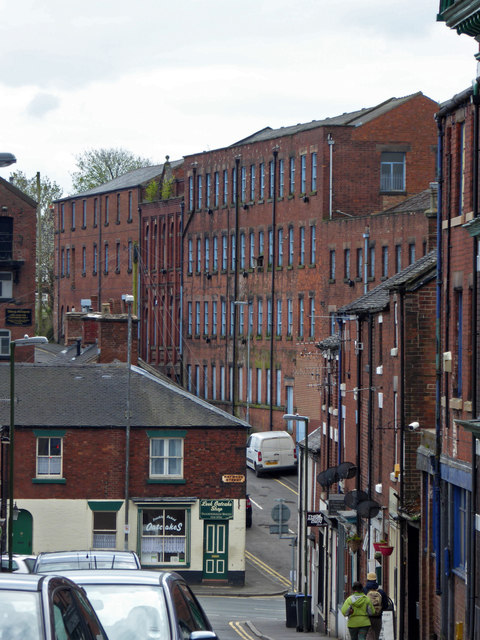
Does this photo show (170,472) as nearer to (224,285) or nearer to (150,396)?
(150,396)

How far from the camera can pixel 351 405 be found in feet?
122

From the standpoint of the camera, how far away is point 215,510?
172ft

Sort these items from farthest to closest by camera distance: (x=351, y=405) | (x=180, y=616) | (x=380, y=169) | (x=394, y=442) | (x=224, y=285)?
(x=224, y=285) < (x=380, y=169) < (x=351, y=405) < (x=394, y=442) < (x=180, y=616)

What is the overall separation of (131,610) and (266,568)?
1693 inches

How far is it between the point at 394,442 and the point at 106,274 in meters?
78.1

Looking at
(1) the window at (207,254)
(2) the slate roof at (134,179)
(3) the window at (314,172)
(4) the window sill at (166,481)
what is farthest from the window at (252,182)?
(4) the window sill at (166,481)

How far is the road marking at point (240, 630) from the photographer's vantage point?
33594 mm

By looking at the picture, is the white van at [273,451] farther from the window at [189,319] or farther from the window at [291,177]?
the window at [189,319]

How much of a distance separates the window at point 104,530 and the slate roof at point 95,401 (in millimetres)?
3541

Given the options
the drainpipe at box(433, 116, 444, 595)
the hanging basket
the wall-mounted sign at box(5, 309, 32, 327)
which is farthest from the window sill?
the wall-mounted sign at box(5, 309, 32, 327)

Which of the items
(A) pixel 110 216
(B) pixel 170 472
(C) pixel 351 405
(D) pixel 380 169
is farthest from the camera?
(A) pixel 110 216

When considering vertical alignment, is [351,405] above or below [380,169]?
below

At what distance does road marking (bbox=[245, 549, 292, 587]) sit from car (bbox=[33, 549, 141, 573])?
31126mm

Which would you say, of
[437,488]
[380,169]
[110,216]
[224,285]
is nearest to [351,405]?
[437,488]
